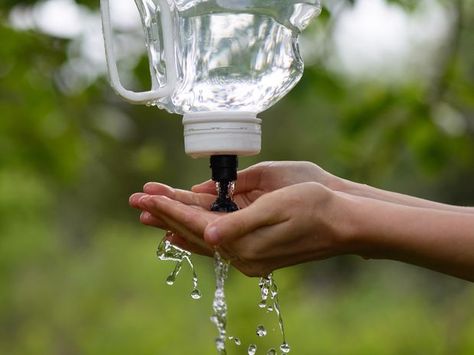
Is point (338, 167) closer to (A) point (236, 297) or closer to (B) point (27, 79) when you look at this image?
(B) point (27, 79)

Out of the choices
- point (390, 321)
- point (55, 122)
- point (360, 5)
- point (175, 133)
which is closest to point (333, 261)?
point (175, 133)

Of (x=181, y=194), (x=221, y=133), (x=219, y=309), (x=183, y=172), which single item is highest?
(x=221, y=133)

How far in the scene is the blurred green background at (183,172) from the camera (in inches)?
122

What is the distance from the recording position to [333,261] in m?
10.9

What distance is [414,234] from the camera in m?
1.33

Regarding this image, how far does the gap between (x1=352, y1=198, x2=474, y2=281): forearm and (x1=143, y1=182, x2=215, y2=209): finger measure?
254 mm

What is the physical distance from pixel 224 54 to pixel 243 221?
344 mm

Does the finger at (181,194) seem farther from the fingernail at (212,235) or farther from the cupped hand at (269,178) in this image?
the fingernail at (212,235)

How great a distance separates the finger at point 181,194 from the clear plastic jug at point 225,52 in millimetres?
90

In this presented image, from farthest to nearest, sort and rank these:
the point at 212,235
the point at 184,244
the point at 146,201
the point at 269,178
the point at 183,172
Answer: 1. the point at 183,172
2. the point at 269,178
3. the point at 184,244
4. the point at 146,201
5. the point at 212,235

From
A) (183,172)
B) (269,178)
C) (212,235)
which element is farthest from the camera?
(183,172)

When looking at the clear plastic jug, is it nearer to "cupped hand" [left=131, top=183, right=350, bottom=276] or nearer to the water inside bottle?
the water inside bottle

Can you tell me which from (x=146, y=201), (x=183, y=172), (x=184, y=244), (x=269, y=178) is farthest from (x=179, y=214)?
(x=183, y=172)

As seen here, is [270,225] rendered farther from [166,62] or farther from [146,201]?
[166,62]
